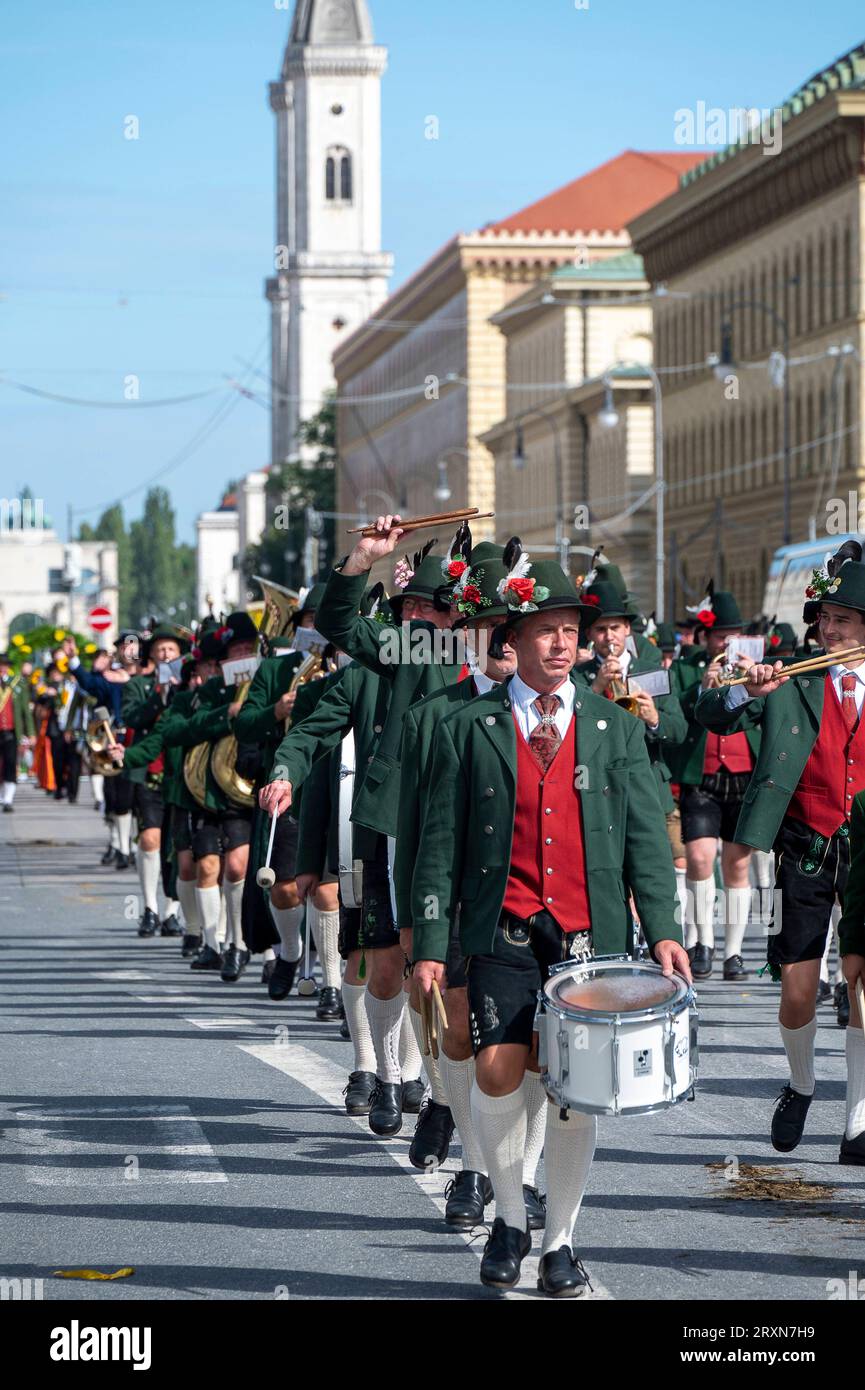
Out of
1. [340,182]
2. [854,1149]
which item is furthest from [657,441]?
[340,182]

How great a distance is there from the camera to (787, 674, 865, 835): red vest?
979cm

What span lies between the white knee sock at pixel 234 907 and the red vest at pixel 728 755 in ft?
9.37

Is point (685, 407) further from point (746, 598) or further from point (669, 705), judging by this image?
point (669, 705)

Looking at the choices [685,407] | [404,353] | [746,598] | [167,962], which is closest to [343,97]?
[404,353]

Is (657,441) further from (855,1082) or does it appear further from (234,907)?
(855,1082)

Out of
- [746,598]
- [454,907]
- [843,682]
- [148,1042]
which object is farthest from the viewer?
[746,598]

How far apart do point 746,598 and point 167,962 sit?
198 ft

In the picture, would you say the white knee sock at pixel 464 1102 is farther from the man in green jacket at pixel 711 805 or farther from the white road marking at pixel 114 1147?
the man in green jacket at pixel 711 805

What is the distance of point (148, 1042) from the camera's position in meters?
13.4

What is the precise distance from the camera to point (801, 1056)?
9609 mm

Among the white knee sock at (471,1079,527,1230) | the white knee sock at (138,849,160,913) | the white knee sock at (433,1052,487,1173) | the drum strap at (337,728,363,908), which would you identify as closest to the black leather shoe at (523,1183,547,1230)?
the white knee sock at (433,1052,487,1173)

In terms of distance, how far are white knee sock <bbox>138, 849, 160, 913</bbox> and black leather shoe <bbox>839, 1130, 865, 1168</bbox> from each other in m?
11.5

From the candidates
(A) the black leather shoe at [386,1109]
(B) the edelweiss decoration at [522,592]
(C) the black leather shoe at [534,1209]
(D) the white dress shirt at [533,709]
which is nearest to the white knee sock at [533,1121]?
(C) the black leather shoe at [534,1209]

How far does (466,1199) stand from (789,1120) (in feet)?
5.36
